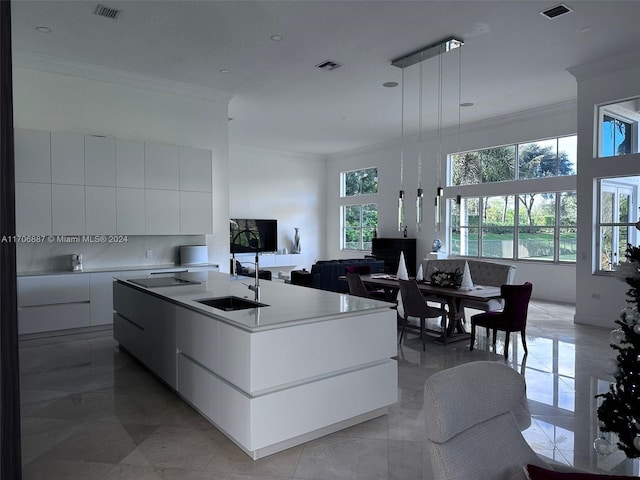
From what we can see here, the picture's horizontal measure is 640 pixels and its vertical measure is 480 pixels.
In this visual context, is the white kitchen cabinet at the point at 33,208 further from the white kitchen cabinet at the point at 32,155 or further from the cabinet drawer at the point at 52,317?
the cabinet drawer at the point at 52,317

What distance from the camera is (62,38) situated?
4848mm

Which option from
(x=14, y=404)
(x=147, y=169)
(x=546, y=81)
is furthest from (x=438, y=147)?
(x=14, y=404)

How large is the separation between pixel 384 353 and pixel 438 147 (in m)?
8.00

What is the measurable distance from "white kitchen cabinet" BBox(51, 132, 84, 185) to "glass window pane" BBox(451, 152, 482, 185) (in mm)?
7686

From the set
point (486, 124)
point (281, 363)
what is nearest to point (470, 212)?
point (486, 124)

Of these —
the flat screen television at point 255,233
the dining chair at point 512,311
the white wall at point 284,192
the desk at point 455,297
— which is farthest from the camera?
the white wall at point 284,192

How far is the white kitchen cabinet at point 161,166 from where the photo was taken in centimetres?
607

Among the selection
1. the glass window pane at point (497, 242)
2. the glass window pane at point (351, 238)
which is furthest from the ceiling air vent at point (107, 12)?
the glass window pane at point (351, 238)

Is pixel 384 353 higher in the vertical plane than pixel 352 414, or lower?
higher

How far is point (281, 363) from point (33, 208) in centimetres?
447

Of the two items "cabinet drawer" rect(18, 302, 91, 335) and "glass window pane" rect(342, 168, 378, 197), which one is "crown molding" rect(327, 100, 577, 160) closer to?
"glass window pane" rect(342, 168, 378, 197)

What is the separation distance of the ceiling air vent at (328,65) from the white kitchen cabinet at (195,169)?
2191 millimetres

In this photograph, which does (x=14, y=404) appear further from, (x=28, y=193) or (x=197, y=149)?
(x=197, y=149)

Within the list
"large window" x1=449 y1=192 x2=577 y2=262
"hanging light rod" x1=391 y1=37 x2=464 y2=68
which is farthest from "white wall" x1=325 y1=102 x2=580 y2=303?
"hanging light rod" x1=391 y1=37 x2=464 y2=68
